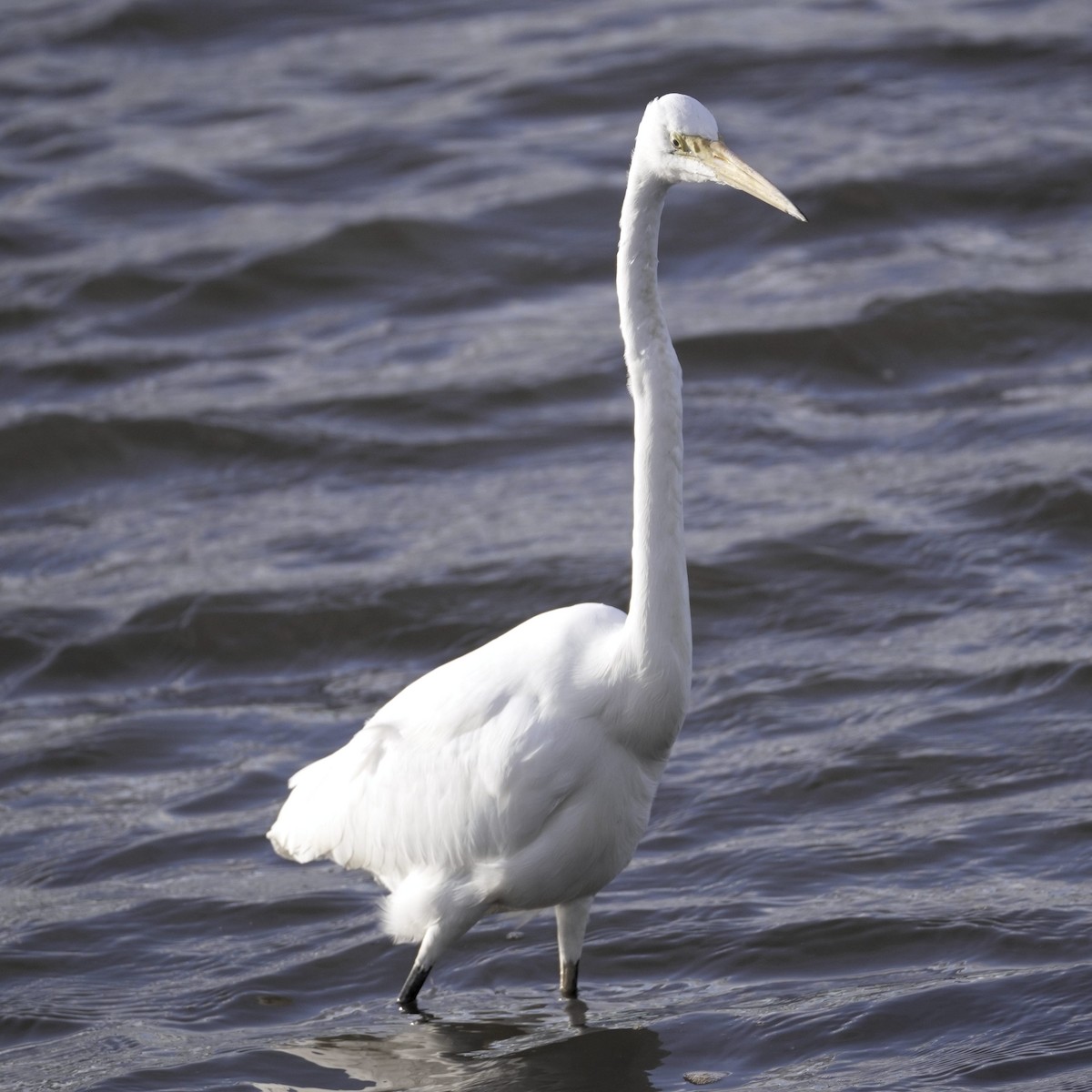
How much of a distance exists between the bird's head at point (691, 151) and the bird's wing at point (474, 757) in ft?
4.12

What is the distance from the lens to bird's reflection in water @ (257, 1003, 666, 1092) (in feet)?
16.0

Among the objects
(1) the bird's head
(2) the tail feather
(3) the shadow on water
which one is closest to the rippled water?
(3) the shadow on water

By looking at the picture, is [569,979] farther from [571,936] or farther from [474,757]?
[474,757]

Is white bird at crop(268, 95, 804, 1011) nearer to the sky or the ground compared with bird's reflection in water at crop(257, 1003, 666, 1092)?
nearer to the sky

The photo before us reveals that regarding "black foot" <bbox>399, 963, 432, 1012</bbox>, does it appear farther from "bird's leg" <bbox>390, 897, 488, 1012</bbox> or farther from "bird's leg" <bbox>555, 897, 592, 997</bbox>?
"bird's leg" <bbox>555, 897, 592, 997</bbox>

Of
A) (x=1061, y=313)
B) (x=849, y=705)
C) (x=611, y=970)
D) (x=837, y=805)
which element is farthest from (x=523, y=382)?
(x=611, y=970)

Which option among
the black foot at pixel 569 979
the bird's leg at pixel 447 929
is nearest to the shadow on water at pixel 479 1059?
the black foot at pixel 569 979

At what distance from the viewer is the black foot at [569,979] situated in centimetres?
518

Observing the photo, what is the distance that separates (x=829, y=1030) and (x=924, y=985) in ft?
1.22

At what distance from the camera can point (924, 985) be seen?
5113 millimetres

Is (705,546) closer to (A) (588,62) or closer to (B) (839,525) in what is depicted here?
(B) (839,525)

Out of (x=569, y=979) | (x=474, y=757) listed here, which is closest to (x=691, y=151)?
(x=474, y=757)

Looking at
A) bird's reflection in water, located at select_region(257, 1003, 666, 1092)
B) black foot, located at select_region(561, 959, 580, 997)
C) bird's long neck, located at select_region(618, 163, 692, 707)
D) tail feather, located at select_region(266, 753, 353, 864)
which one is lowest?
bird's reflection in water, located at select_region(257, 1003, 666, 1092)

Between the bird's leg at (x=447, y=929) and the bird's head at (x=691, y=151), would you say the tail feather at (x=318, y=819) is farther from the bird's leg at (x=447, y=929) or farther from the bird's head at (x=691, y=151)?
the bird's head at (x=691, y=151)
